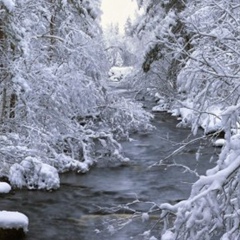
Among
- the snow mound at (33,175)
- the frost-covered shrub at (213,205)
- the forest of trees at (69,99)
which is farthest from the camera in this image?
the snow mound at (33,175)

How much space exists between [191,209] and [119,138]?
14322mm

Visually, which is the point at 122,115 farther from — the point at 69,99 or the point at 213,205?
the point at 213,205

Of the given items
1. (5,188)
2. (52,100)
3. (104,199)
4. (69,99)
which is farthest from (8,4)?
(69,99)

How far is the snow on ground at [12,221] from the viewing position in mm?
8430

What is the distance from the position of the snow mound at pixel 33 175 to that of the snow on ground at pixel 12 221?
3146 millimetres

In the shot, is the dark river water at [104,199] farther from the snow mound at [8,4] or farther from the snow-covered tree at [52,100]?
the snow mound at [8,4]

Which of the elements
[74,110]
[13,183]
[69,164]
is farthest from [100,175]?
[74,110]

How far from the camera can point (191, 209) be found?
152 inches

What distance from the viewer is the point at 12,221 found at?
857 centimetres

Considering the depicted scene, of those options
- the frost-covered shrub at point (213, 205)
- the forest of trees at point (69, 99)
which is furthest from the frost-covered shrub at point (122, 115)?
the frost-covered shrub at point (213, 205)

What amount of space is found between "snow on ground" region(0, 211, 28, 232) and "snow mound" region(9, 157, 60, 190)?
315cm

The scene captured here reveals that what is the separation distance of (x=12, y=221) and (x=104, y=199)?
3.02 metres

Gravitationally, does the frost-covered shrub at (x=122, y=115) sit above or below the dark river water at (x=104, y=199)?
above

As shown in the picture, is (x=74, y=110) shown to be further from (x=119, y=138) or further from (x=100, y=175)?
(x=100, y=175)
